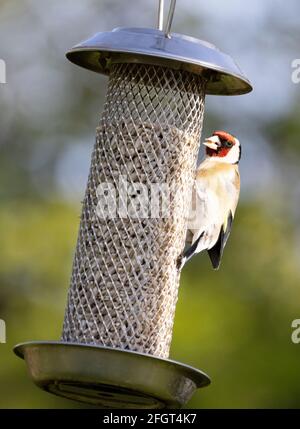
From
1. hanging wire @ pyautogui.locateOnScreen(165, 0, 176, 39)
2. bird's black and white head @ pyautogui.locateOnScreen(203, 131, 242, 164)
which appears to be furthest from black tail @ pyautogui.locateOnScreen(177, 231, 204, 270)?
hanging wire @ pyautogui.locateOnScreen(165, 0, 176, 39)

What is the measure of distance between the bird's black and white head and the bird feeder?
500 mm

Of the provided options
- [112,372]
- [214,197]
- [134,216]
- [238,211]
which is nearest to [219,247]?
[214,197]

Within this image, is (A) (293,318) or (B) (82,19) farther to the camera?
(B) (82,19)

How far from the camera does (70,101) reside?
12453 millimetres

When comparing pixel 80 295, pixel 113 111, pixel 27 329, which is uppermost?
pixel 113 111

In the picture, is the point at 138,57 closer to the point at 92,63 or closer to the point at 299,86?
the point at 92,63

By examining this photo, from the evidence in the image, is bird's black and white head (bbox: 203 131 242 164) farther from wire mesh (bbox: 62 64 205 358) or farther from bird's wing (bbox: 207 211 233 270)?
wire mesh (bbox: 62 64 205 358)

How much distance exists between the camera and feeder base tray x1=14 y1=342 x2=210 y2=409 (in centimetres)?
611

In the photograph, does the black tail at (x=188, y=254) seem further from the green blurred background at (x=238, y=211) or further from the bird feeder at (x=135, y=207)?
the green blurred background at (x=238, y=211)

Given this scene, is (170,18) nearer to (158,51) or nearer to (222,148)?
(158,51)

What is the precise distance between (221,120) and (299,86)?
912mm

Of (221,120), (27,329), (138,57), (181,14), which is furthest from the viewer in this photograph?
(181,14)

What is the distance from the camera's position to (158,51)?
20.3 feet

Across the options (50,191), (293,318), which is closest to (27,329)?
(50,191)
